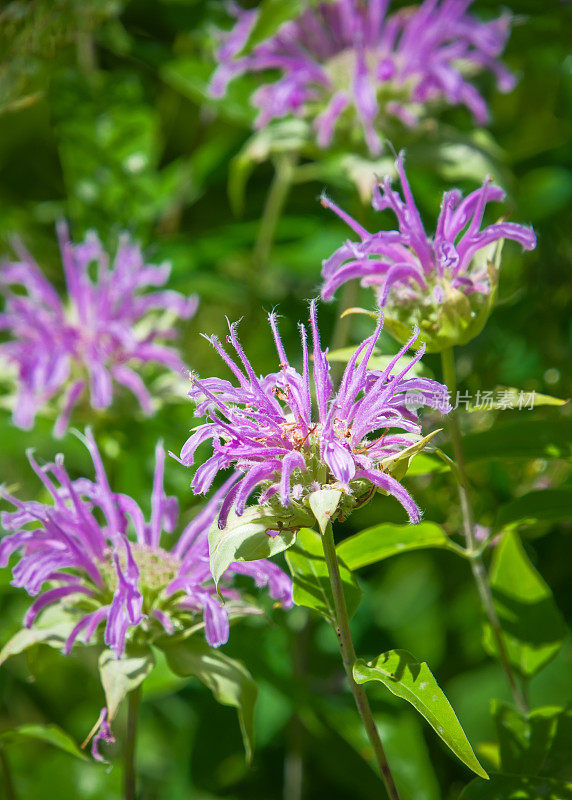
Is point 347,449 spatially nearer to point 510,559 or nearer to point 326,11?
point 510,559

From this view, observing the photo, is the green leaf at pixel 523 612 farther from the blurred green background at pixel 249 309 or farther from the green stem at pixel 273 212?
the green stem at pixel 273 212

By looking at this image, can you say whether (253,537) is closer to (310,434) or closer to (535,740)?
(310,434)

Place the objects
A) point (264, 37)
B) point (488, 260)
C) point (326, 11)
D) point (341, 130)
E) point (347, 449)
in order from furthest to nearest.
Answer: point (326, 11), point (341, 130), point (264, 37), point (488, 260), point (347, 449)

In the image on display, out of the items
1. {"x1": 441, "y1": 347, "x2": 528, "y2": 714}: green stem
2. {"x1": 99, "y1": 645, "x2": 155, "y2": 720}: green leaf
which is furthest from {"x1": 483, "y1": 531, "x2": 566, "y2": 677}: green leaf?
{"x1": 99, "y1": 645, "x2": 155, "y2": 720}: green leaf

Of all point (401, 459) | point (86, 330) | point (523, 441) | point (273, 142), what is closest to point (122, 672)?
point (401, 459)

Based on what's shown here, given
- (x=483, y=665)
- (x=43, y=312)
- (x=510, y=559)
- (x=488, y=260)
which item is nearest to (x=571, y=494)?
(x=510, y=559)

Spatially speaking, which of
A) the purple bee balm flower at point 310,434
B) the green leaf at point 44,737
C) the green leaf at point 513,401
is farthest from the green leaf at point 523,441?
the green leaf at point 44,737
